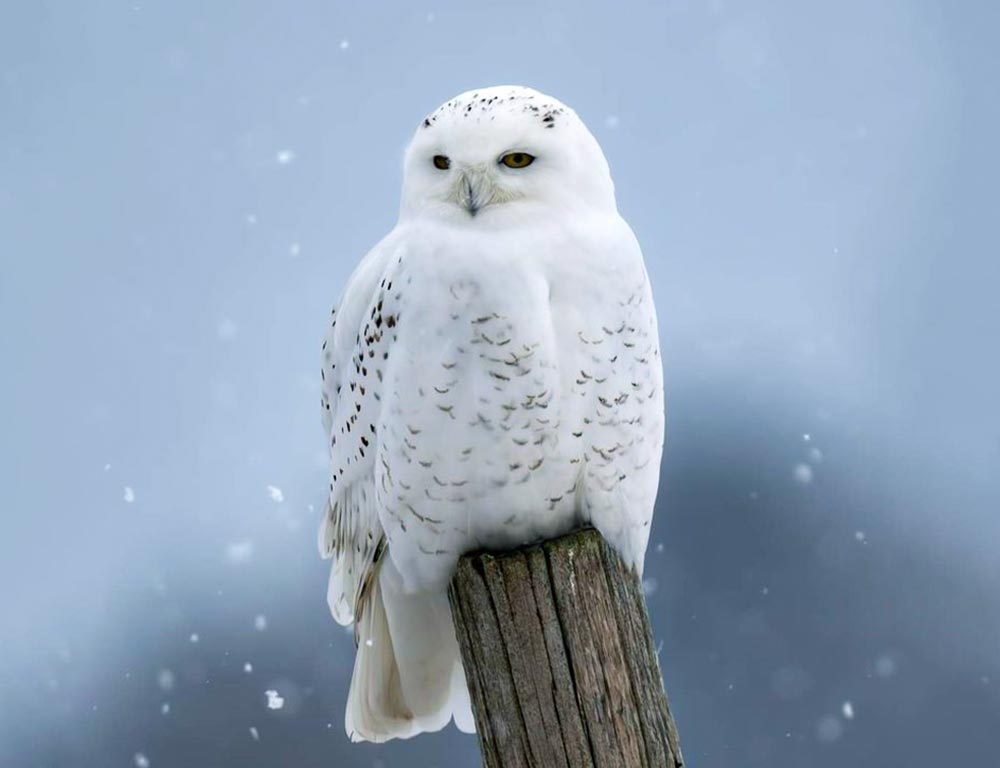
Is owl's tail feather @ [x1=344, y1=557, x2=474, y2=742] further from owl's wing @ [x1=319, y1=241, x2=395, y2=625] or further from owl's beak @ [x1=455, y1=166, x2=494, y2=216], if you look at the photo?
owl's beak @ [x1=455, y1=166, x2=494, y2=216]

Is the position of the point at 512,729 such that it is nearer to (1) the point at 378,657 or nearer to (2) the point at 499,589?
(2) the point at 499,589

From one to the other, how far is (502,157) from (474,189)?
0.21 feet

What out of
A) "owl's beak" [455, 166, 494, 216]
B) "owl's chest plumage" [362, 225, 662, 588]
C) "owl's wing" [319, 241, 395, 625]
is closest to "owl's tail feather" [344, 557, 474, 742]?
"owl's wing" [319, 241, 395, 625]

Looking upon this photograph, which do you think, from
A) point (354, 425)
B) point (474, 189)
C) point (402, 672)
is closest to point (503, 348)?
point (474, 189)

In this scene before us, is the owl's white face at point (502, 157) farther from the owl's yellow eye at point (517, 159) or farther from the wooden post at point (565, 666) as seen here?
the wooden post at point (565, 666)

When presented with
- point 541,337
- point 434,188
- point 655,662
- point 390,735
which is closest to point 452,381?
point 541,337

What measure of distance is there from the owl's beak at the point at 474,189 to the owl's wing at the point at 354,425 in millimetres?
197

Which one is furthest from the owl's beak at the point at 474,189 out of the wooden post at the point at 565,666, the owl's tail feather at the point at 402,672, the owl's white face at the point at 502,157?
the owl's tail feather at the point at 402,672

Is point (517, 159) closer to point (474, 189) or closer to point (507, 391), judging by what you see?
point (474, 189)

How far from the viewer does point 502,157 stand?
206cm

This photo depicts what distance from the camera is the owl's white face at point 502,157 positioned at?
205cm

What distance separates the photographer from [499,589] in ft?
6.69

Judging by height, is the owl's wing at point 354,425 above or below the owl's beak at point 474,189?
below

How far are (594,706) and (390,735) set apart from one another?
24.3 inches
